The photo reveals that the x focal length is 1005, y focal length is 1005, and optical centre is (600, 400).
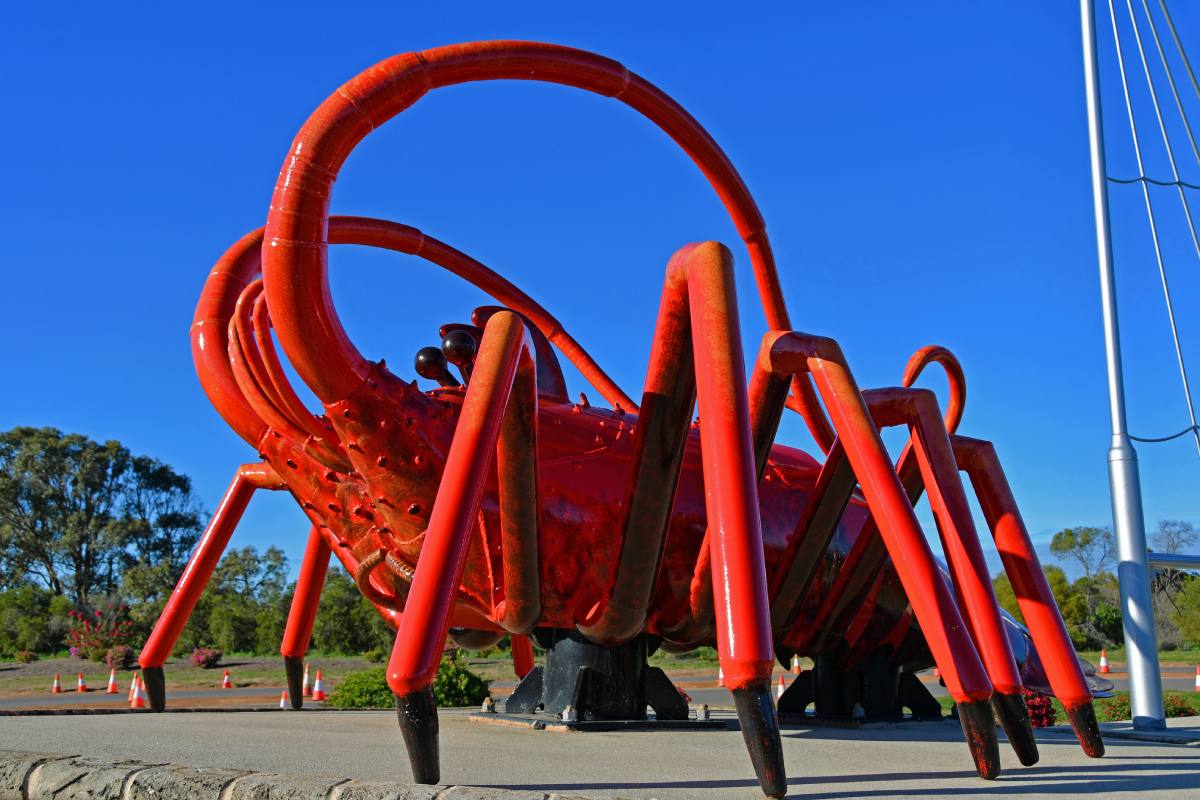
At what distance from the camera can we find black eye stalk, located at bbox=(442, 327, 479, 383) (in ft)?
20.1

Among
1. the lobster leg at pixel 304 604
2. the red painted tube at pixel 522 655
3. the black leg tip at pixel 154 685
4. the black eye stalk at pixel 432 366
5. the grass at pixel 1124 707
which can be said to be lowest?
the grass at pixel 1124 707

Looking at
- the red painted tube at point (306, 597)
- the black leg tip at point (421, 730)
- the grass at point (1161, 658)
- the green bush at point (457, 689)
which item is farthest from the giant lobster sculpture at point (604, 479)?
the grass at point (1161, 658)

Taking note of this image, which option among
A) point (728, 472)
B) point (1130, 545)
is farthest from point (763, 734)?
point (1130, 545)

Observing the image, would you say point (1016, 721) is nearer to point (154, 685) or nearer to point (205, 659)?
point (154, 685)

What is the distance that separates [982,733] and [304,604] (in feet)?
19.0

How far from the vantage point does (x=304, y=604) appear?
859 centimetres

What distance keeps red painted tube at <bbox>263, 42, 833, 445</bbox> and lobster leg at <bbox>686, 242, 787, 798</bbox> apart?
1.21m

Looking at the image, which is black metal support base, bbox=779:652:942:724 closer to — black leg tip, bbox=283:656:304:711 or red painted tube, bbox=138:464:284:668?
black leg tip, bbox=283:656:304:711

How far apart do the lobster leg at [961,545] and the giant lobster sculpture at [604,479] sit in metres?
0.01

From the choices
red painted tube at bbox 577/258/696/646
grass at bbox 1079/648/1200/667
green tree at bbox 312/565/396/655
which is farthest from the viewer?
green tree at bbox 312/565/396/655

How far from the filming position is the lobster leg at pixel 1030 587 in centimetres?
539

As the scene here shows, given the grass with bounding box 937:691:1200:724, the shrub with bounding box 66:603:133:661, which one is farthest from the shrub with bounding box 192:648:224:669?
the grass with bounding box 937:691:1200:724

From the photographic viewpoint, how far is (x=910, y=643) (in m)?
8.28

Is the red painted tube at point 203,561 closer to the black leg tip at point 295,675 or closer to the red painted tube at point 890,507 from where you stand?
the black leg tip at point 295,675
